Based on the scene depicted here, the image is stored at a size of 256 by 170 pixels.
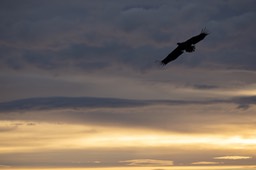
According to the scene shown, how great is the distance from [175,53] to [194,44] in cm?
395

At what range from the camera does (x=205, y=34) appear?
6744 cm

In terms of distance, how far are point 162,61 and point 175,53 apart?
5.80 feet

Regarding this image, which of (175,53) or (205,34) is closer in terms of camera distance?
(205,34)

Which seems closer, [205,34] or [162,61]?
[205,34]

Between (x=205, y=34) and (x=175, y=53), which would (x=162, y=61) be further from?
(x=205, y=34)

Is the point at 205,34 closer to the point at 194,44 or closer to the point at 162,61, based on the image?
the point at 194,44

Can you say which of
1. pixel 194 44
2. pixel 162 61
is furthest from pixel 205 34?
pixel 162 61

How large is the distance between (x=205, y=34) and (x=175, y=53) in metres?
6.03

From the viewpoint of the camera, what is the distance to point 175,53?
72750 mm

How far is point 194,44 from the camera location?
69.2 meters

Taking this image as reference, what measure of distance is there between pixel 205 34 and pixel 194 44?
2114 mm

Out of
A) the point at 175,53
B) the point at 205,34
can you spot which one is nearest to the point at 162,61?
the point at 175,53

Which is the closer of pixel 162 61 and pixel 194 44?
pixel 194 44
